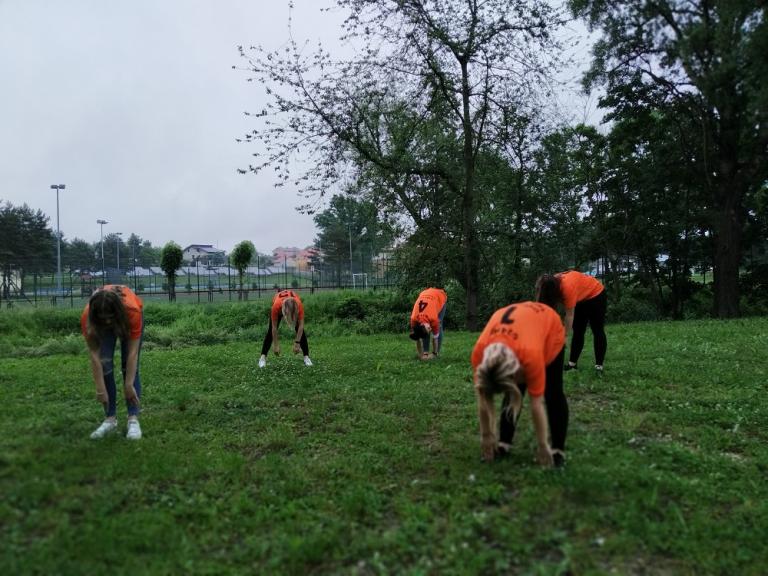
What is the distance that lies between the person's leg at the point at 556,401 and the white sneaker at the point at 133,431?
3.80 m

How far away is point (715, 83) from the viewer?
21.1 ft

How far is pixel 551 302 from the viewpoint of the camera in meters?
5.58

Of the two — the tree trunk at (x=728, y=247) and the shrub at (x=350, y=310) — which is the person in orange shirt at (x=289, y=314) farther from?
the tree trunk at (x=728, y=247)

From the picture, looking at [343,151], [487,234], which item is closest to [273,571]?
[343,151]

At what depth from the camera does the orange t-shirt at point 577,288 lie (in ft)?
A: 23.4

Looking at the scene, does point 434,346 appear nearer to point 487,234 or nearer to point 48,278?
point 487,234

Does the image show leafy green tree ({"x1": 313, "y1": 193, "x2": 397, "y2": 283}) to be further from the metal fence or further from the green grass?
the green grass

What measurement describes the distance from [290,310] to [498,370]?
5.20 meters

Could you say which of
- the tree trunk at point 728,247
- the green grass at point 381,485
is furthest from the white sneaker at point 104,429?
the tree trunk at point 728,247

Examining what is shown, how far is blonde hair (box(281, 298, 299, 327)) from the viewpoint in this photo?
28.0 ft

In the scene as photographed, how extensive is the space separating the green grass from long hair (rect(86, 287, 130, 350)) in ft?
3.26

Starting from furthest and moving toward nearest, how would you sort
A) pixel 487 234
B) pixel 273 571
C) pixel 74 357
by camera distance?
pixel 487 234, pixel 74 357, pixel 273 571

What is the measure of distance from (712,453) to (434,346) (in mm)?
5866

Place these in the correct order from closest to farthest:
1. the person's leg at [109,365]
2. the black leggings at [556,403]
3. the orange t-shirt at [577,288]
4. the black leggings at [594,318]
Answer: the black leggings at [556,403]
the person's leg at [109,365]
the orange t-shirt at [577,288]
the black leggings at [594,318]
